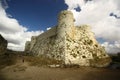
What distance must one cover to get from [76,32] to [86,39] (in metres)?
2.46

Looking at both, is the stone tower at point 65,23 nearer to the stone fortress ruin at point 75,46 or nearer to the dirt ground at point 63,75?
the stone fortress ruin at point 75,46

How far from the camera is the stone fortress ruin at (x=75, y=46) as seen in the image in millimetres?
24800

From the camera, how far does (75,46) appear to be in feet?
88.0

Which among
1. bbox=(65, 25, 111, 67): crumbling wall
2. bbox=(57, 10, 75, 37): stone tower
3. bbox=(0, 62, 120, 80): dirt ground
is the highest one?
bbox=(57, 10, 75, 37): stone tower

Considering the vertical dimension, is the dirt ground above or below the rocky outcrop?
below

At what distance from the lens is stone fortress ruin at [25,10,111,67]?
81.4 feet

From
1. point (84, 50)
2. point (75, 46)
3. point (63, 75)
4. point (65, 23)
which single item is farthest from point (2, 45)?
point (63, 75)

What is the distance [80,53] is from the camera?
26.0 m

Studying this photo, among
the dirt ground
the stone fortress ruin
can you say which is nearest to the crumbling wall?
the stone fortress ruin

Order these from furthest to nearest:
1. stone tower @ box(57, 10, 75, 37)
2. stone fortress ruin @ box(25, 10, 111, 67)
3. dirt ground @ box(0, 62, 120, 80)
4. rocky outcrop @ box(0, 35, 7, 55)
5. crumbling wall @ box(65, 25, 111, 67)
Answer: rocky outcrop @ box(0, 35, 7, 55)
stone tower @ box(57, 10, 75, 37)
stone fortress ruin @ box(25, 10, 111, 67)
crumbling wall @ box(65, 25, 111, 67)
dirt ground @ box(0, 62, 120, 80)

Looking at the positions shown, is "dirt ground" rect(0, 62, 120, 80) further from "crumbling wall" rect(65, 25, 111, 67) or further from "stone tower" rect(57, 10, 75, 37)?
"stone tower" rect(57, 10, 75, 37)

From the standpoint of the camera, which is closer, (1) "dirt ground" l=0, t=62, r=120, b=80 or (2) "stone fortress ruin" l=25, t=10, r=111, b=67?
(1) "dirt ground" l=0, t=62, r=120, b=80

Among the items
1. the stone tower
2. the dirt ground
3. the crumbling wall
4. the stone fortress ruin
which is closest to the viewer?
the dirt ground

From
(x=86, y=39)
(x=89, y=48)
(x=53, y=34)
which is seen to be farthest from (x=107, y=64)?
(x=53, y=34)
